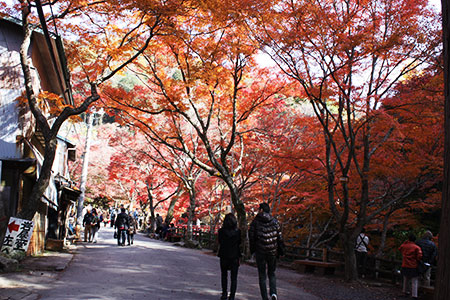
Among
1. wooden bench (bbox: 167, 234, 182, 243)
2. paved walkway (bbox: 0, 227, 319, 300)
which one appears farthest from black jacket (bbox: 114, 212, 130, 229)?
wooden bench (bbox: 167, 234, 182, 243)

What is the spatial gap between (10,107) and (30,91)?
7.79 feet

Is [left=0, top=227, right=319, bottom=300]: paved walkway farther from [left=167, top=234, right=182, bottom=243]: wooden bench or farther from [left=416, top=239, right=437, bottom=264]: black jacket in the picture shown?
[left=167, top=234, right=182, bottom=243]: wooden bench

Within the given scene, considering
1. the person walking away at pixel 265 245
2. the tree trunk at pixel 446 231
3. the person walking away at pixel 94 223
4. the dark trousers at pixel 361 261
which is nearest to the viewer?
the tree trunk at pixel 446 231

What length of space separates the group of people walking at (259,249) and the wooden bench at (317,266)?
7280mm

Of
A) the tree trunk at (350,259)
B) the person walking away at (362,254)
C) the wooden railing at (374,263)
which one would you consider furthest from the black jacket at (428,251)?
the person walking away at (362,254)

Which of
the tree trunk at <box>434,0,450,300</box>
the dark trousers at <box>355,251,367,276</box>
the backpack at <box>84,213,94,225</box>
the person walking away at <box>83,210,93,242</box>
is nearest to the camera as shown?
the tree trunk at <box>434,0,450,300</box>

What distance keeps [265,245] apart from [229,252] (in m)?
0.72

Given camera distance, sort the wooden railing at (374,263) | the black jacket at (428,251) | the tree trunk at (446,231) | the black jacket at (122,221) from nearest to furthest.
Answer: the tree trunk at (446,231)
the black jacket at (428,251)
the wooden railing at (374,263)
the black jacket at (122,221)

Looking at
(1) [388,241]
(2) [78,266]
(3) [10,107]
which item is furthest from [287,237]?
(3) [10,107]

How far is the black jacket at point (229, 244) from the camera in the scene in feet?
25.3

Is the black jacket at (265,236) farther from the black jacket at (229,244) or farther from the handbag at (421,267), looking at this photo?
the handbag at (421,267)

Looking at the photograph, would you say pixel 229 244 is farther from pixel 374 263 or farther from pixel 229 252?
pixel 374 263

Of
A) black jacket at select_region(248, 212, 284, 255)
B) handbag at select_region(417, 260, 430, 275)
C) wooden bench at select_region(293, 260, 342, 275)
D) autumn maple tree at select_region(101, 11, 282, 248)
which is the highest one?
autumn maple tree at select_region(101, 11, 282, 248)

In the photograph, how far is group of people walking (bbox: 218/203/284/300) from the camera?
7562mm
